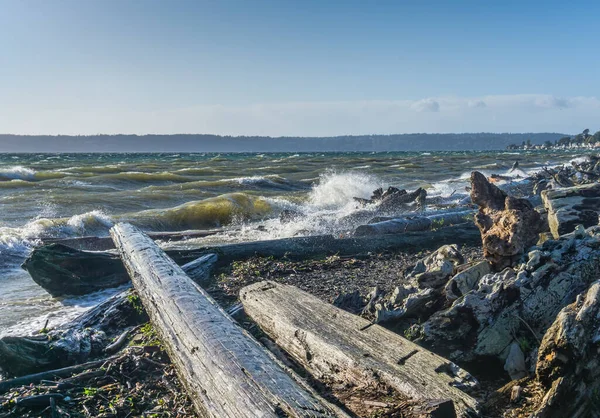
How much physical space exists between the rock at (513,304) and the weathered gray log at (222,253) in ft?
13.7

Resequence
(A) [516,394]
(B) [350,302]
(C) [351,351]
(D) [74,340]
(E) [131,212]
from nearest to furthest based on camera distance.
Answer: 1. (A) [516,394]
2. (C) [351,351]
3. (D) [74,340]
4. (B) [350,302]
5. (E) [131,212]

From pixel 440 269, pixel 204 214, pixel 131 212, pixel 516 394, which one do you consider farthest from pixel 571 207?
pixel 131 212

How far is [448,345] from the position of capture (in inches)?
149

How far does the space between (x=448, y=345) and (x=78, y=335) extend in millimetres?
3211

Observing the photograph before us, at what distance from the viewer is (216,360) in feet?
10.6

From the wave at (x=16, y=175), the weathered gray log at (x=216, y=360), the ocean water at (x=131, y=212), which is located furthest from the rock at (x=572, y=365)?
the wave at (x=16, y=175)

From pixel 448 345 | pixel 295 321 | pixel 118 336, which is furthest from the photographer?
pixel 118 336

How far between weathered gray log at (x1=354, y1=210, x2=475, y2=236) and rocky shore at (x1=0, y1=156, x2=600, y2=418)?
3888mm

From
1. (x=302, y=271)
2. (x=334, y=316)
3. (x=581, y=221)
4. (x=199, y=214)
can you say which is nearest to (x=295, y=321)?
(x=334, y=316)

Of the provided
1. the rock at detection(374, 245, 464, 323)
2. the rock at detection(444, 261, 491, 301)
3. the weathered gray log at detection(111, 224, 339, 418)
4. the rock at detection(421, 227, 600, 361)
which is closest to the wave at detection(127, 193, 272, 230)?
the weathered gray log at detection(111, 224, 339, 418)

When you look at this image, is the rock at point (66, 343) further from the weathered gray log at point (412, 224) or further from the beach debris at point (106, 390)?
the weathered gray log at point (412, 224)

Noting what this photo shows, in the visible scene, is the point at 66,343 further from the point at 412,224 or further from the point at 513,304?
the point at 412,224

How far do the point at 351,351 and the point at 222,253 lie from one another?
4.61m

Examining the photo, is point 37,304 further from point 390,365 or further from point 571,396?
point 571,396
